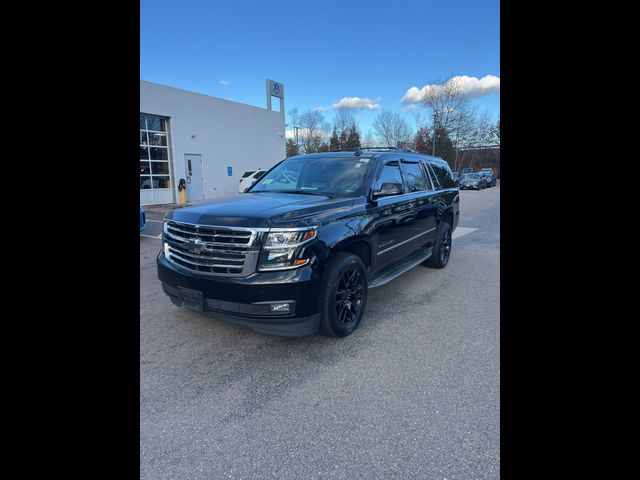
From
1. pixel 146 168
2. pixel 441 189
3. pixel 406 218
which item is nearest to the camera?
pixel 406 218

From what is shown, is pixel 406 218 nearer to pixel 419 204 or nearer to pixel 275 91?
pixel 419 204

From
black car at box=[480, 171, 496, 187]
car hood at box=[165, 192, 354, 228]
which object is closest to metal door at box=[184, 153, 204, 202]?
car hood at box=[165, 192, 354, 228]

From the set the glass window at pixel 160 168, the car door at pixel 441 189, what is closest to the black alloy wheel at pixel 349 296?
the car door at pixel 441 189

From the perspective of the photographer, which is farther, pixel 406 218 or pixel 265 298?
pixel 406 218

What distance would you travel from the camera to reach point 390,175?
4.81 meters

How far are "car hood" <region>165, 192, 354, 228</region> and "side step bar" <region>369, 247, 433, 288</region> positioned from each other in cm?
102

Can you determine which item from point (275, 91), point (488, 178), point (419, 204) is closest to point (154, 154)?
point (275, 91)

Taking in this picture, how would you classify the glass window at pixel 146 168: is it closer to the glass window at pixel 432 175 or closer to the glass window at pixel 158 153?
the glass window at pixel 158 153

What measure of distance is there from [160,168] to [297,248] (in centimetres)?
1998

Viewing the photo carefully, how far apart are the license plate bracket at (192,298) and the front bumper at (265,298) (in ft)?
0.10

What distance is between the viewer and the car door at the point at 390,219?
167 inches
